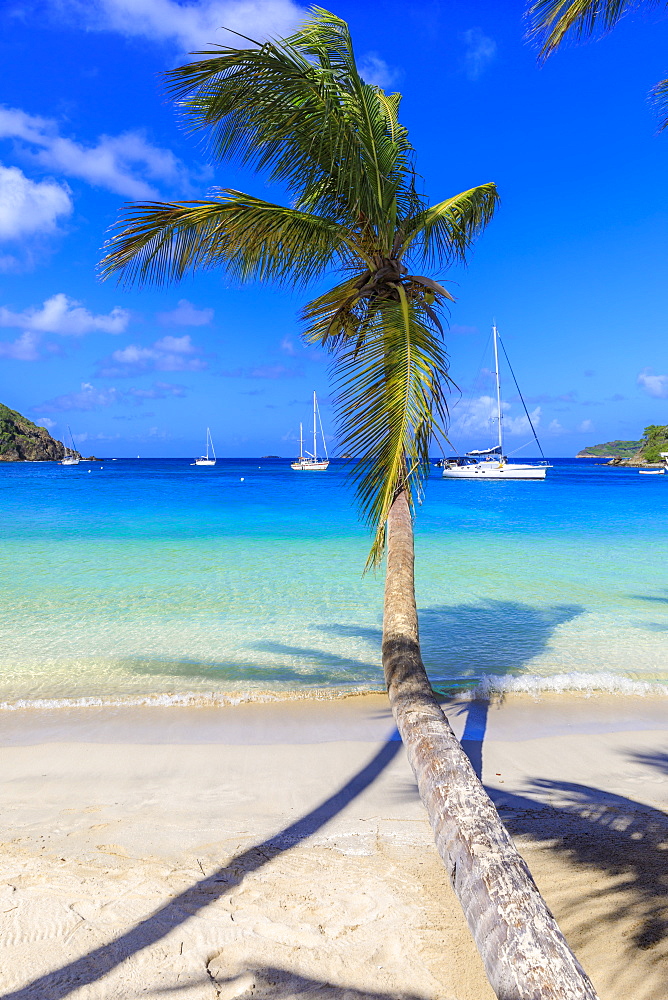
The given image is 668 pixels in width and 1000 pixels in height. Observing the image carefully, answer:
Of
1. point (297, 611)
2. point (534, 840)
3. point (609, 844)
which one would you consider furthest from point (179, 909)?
point (297, 611)

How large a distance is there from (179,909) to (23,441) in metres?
122

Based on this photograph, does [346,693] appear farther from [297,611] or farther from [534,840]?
[297,611]

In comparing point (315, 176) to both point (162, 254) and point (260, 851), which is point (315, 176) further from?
point (260, 851)

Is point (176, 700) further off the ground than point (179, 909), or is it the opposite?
point (179, 909)

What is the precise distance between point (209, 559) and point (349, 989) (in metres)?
12.4

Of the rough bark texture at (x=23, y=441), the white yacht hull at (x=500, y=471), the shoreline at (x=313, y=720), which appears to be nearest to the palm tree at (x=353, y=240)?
the shoreline at (x=313, y=720)

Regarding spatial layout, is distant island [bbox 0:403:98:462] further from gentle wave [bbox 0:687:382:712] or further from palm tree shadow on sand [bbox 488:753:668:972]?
palm tree shadow on sand [bbox 488:753:668:972]

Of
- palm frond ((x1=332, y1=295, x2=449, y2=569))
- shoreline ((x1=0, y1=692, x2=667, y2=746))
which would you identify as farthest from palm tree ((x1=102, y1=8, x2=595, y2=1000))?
shoreline ((x1=0, y1=692, x2=667, y2=746))

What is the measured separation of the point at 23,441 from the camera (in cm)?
10912

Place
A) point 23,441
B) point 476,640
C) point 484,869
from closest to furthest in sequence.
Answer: point 484,869, point 476,640, point 23,441

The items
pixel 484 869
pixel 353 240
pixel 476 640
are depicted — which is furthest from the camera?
pixel 476 640

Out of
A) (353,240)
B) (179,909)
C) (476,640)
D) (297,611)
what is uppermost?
(353,240)

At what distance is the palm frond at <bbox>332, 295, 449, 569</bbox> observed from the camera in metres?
3.99

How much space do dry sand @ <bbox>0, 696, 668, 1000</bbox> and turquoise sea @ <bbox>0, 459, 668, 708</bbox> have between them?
116 cm
